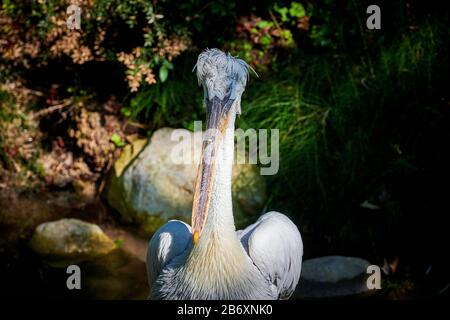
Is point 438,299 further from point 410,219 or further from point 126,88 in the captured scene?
point 126,88

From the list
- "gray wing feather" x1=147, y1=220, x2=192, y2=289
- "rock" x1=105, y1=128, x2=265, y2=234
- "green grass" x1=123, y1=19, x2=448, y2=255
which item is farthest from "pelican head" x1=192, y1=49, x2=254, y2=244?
"rock" x1=105, y1=128, x2=265, y2=234

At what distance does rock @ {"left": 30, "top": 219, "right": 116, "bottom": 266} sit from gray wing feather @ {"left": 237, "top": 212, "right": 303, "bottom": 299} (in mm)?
2013

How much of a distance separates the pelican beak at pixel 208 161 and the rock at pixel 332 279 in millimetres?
2128

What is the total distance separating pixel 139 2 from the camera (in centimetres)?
532

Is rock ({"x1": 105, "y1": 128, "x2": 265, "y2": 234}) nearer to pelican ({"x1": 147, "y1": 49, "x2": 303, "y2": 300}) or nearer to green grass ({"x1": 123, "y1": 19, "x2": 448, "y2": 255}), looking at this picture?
green grass ({"x1": 123, "y1": 19, "x2": 448, "y2": 255})

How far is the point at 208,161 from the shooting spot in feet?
10.0

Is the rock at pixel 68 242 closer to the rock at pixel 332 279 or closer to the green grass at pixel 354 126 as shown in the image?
the green grass at pixel 354 126

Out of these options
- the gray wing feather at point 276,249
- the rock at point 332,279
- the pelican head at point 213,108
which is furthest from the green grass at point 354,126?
the pelican head at point 213,108

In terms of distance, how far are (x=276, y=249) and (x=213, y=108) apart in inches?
42.7

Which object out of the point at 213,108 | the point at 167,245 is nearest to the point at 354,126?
the point at 167,245

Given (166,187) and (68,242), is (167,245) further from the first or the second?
(166,187)

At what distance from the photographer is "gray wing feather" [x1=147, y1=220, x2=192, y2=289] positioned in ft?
11.9

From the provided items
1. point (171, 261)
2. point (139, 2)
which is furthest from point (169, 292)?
point (139, 2)

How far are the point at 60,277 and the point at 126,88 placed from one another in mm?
2355
